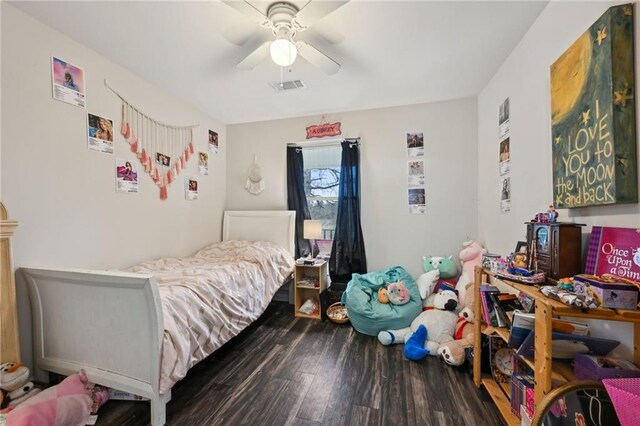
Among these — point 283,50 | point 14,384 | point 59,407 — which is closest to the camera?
point 59,407

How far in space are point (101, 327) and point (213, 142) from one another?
8.10ft

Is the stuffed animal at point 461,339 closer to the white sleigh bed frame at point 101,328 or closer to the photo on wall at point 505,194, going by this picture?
the photo on wall at point 505,194

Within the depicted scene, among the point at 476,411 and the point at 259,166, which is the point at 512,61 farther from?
the point at 259,166

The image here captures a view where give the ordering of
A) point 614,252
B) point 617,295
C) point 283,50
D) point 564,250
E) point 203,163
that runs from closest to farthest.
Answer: point 617,295
point 614,252
point 564,250
point 283,50
point 203,163

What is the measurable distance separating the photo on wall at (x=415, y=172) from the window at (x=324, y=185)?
0.85 m

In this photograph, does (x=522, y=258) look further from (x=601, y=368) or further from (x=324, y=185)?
(x=324, y=185)

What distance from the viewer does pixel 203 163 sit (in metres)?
3.18

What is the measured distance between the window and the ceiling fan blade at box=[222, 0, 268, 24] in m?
1.83

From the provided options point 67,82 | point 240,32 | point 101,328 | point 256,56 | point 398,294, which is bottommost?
point 398,294

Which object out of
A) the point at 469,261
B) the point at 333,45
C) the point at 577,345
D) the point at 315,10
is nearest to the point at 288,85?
the point at 333,45

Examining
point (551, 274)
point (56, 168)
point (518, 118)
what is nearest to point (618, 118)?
point (551, 274)

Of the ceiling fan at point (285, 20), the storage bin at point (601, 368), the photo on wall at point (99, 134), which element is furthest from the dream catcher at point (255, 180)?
the storage bin at point (601, 368)

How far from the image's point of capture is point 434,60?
2096 mm

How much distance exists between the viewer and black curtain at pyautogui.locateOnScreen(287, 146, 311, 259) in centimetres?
326
